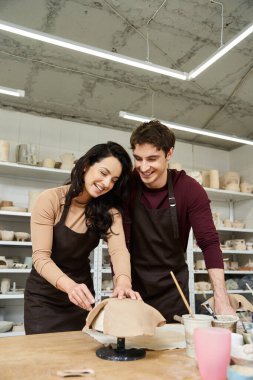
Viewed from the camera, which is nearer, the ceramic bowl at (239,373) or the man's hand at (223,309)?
the ceramic bowl at (239,373)

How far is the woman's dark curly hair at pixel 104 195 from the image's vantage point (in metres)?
1.77

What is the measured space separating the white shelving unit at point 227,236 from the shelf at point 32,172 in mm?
2018

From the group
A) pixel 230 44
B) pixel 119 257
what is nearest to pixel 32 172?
pixel 230 44

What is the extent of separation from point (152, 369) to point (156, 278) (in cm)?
87

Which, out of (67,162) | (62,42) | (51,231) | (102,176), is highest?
(62,42)

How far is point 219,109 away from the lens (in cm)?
556

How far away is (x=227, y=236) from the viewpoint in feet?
20.5

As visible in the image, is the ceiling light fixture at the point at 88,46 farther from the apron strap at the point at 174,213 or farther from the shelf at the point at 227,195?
the shelf at the point at 227,195

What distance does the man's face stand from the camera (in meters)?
1.86

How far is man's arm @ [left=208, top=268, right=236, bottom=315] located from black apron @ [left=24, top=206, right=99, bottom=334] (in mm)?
612

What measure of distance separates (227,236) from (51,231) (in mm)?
5084

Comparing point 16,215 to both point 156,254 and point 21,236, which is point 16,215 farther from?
point 156,254

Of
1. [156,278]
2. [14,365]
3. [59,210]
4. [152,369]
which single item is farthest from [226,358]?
[59,210]

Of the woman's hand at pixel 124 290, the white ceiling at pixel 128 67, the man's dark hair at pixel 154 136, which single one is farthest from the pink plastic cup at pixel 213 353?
the white ceiling at pixel 128 67
